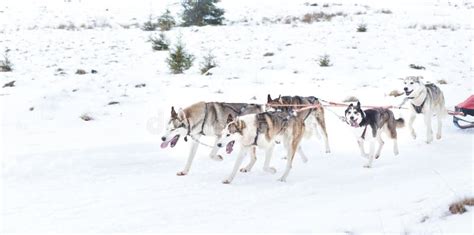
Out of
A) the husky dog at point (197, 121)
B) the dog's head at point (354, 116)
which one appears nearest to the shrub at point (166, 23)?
the husky dog at point (197, 121)

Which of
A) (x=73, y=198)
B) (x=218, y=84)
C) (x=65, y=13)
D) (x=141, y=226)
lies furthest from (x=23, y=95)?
(x=65, y=13)

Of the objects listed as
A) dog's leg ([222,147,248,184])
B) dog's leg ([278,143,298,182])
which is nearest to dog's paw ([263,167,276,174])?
dog's leg ([278,143,298,182])

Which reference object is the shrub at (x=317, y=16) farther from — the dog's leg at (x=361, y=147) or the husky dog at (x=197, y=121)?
the husky dog at (x=197, y=121)

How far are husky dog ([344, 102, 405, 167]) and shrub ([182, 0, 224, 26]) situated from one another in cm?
1612

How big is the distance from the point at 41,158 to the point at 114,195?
68.0 inches

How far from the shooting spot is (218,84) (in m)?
12.1

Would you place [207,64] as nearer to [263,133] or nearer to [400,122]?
[400,122]

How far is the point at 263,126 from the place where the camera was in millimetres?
5816

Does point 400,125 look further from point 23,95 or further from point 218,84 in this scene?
point 23,95

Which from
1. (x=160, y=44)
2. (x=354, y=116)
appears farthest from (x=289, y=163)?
(x=160, y=44)

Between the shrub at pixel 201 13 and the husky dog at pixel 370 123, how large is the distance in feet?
52.9

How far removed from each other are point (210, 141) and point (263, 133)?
2.26m

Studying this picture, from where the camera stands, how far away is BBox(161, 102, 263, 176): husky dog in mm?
5969

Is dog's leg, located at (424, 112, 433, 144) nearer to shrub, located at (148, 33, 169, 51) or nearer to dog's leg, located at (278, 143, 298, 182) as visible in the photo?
dog's leg, located at (278, 143, 298, 182)
